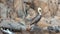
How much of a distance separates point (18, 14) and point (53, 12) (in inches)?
59.4

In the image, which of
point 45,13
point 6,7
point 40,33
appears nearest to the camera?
point 40,33

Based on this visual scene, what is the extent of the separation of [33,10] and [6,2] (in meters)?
1.14

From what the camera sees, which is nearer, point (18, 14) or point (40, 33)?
point (40, 33)

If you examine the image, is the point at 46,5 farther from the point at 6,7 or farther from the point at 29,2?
the point at 6,7

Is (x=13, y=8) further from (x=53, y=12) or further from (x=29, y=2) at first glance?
(x=53, y=12)

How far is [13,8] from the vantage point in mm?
6211

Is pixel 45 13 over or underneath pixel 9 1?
underneath

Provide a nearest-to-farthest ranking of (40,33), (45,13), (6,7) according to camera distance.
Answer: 1. (40,33)
2. (6,7)
3. (45,13)

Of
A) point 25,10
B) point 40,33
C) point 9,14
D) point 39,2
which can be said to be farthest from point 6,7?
point 40,33

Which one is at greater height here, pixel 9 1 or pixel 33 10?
pixel 9 1

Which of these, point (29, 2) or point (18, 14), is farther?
point (29, 2)

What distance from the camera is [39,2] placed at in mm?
6656

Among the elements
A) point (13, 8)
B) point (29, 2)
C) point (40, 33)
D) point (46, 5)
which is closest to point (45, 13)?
point (46, 5)

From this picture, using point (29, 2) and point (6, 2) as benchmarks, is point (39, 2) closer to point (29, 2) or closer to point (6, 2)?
point (29, 2)
